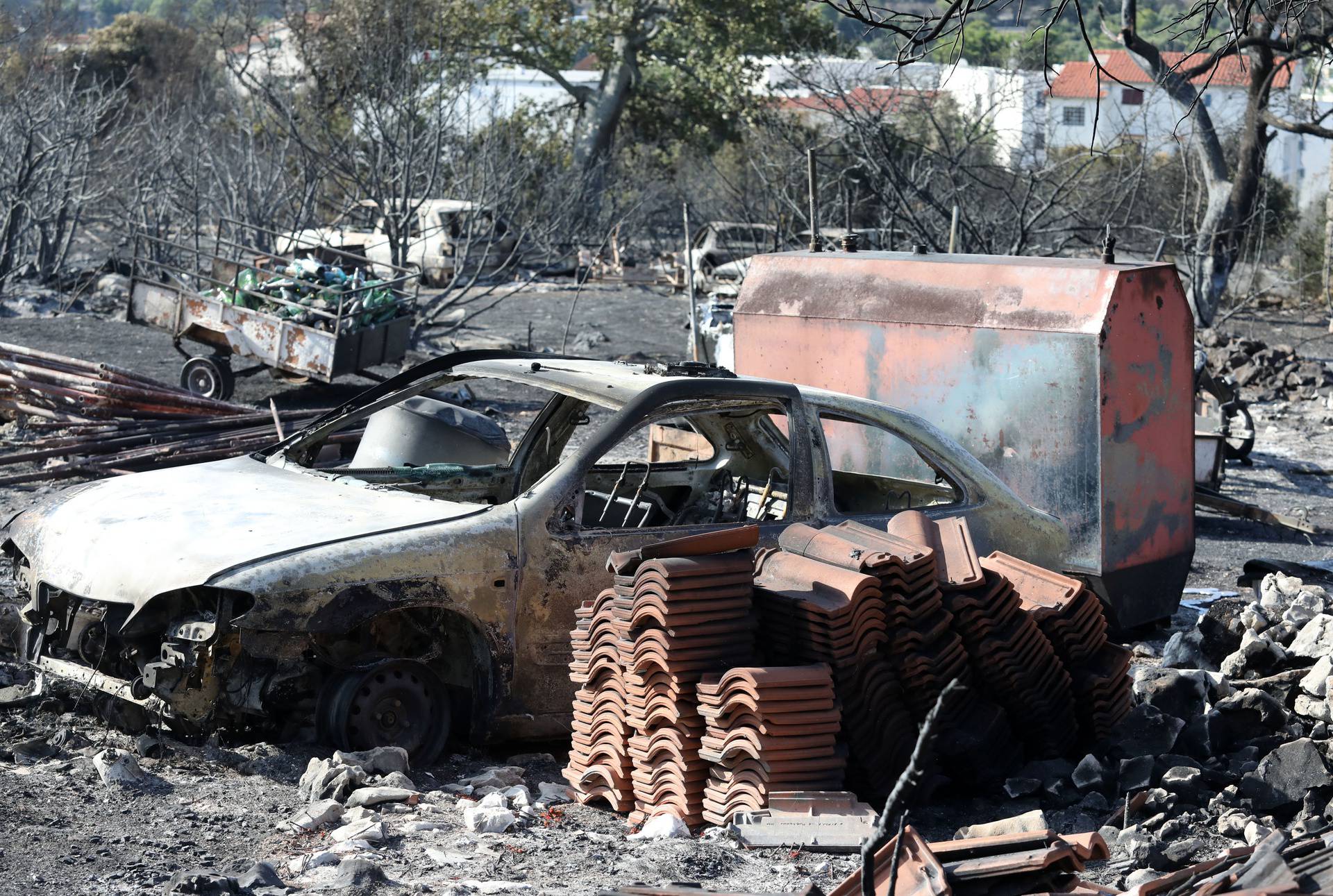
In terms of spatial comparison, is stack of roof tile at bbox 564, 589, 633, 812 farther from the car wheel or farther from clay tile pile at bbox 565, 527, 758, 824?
the car wheel

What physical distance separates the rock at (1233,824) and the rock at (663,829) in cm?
183

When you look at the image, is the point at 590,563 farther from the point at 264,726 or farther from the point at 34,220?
the point at 34,220

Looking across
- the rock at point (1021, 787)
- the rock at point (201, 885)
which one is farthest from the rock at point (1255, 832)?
the rock at point (201, 885)

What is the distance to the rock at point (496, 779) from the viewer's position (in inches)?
190

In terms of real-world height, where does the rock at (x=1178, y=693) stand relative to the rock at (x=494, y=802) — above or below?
above

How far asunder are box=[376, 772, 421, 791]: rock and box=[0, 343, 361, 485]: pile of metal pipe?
5.83 meters

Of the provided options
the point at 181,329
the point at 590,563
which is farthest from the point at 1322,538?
the point at 181,329

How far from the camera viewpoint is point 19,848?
4023 mm

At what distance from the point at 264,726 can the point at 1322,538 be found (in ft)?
27.4

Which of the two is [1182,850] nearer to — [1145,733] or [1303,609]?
[1145,733]

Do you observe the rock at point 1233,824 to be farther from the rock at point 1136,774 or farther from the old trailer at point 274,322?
the old trailer at point 274,322

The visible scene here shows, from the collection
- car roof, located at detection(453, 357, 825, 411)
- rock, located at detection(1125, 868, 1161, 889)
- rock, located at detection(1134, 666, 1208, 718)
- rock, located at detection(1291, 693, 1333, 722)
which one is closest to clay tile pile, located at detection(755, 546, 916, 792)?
rock, located at detection(1125, 868, 1161, 889)

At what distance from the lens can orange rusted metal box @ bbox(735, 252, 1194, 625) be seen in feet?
23.7

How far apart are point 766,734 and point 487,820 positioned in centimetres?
93
